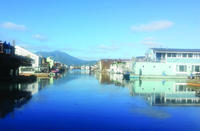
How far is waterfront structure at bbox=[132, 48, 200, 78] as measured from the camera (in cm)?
5231

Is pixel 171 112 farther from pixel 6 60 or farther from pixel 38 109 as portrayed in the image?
pixel 6 60

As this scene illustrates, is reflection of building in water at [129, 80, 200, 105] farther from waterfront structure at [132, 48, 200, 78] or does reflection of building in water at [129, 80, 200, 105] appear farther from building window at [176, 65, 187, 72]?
building window at [176, 65, 187, 72]

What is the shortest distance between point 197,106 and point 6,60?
25875 millimetres

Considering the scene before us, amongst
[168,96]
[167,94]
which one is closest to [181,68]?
[167,94]

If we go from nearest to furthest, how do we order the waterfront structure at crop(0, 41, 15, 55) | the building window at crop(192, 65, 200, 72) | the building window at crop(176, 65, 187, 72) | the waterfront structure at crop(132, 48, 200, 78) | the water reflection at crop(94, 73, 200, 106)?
the water reflection at crop(94, 73, 200, 106), the waterfront structure at crop(0, 41, 15, 55), the building window at crop(192, 65, 200, 72), the waterfront structure at crop(132, 48, 200, 78), the building window at crop(176, 65, 187, 72)

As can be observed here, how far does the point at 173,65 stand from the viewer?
52.6 m

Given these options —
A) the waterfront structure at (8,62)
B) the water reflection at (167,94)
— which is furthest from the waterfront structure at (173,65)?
the waterfront structure at (8,62)

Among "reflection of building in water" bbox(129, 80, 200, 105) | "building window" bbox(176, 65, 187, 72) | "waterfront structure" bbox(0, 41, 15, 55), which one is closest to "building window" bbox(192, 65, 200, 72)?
"building window" bbox(176, 65, 187, 72)

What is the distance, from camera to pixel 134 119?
13789 millimetres

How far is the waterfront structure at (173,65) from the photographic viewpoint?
172 feet

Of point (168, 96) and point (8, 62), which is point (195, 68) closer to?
point (168, 96)

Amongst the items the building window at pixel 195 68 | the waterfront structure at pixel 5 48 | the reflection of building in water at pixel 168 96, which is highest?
the waterfront structure at pixel 5 48

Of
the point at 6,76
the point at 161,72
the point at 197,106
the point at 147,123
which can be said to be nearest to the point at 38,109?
the point at 147,123

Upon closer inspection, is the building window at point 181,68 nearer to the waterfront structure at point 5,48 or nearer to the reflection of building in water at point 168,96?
the reflection of building in water at point 168,96
